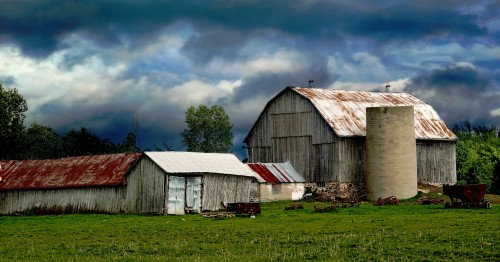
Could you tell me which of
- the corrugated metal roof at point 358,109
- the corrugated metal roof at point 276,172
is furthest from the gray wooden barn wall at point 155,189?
the corrugated metal roof at point 358,109

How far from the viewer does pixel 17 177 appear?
69.0 meters

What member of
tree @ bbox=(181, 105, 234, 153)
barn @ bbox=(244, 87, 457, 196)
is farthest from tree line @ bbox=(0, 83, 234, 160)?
barn @ bbox=(244, 87, 457, 196)

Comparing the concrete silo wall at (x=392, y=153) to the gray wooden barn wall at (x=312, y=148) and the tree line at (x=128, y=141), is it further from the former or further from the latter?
the tree line at (x=128, y=141)

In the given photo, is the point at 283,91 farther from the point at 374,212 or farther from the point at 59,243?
the point at 59,243

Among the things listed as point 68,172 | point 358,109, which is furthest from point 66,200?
point 358,109

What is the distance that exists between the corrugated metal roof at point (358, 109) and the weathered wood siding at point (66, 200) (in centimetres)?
2284

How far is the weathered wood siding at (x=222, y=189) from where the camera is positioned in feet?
201

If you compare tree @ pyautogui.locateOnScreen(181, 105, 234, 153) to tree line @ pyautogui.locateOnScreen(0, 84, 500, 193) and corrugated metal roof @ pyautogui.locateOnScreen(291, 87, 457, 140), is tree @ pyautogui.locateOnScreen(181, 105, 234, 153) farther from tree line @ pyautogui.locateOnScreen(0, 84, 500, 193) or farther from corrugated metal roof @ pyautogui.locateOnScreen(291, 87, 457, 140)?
corrugated metal roof @ pyautogui.locateOnScreen(291, 87, 457, 140)

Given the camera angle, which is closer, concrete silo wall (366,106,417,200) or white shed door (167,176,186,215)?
white shed door (167,176,186,215)

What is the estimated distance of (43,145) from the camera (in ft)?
374

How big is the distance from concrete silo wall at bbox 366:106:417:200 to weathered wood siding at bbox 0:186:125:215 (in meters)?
23.0

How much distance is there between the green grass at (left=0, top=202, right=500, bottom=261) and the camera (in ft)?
97.4

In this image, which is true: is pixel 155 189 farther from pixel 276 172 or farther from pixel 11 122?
pixel 11 122

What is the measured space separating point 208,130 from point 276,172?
38.9 metres
